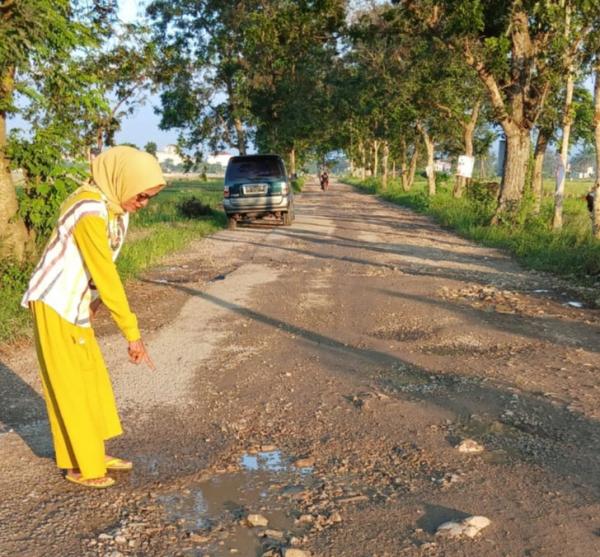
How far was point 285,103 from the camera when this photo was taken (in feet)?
100

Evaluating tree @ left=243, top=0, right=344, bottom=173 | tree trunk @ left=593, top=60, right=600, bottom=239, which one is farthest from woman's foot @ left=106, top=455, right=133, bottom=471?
tree @ left=243, top=0, right=344, bottom=173

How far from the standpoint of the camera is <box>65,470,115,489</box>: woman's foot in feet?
11.6

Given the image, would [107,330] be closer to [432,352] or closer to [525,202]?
[432,352]

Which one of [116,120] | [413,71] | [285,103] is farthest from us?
[285,103]

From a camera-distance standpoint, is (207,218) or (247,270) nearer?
(247,270)

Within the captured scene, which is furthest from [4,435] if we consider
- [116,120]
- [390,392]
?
[116,120]

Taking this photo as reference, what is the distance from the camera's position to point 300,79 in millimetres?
29641

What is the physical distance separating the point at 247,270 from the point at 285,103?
2100 centimetres

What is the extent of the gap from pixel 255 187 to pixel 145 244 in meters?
5.58

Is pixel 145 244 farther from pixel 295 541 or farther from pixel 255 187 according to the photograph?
pixel 295 541

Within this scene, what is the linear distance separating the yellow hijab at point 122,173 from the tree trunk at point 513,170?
13.9 metres

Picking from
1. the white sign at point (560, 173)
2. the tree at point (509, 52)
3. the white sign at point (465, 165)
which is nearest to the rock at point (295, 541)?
the tree at point (509, 52)

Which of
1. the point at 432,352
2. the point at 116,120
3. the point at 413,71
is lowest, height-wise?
the point at 432,352

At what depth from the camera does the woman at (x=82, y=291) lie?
11.0ft
